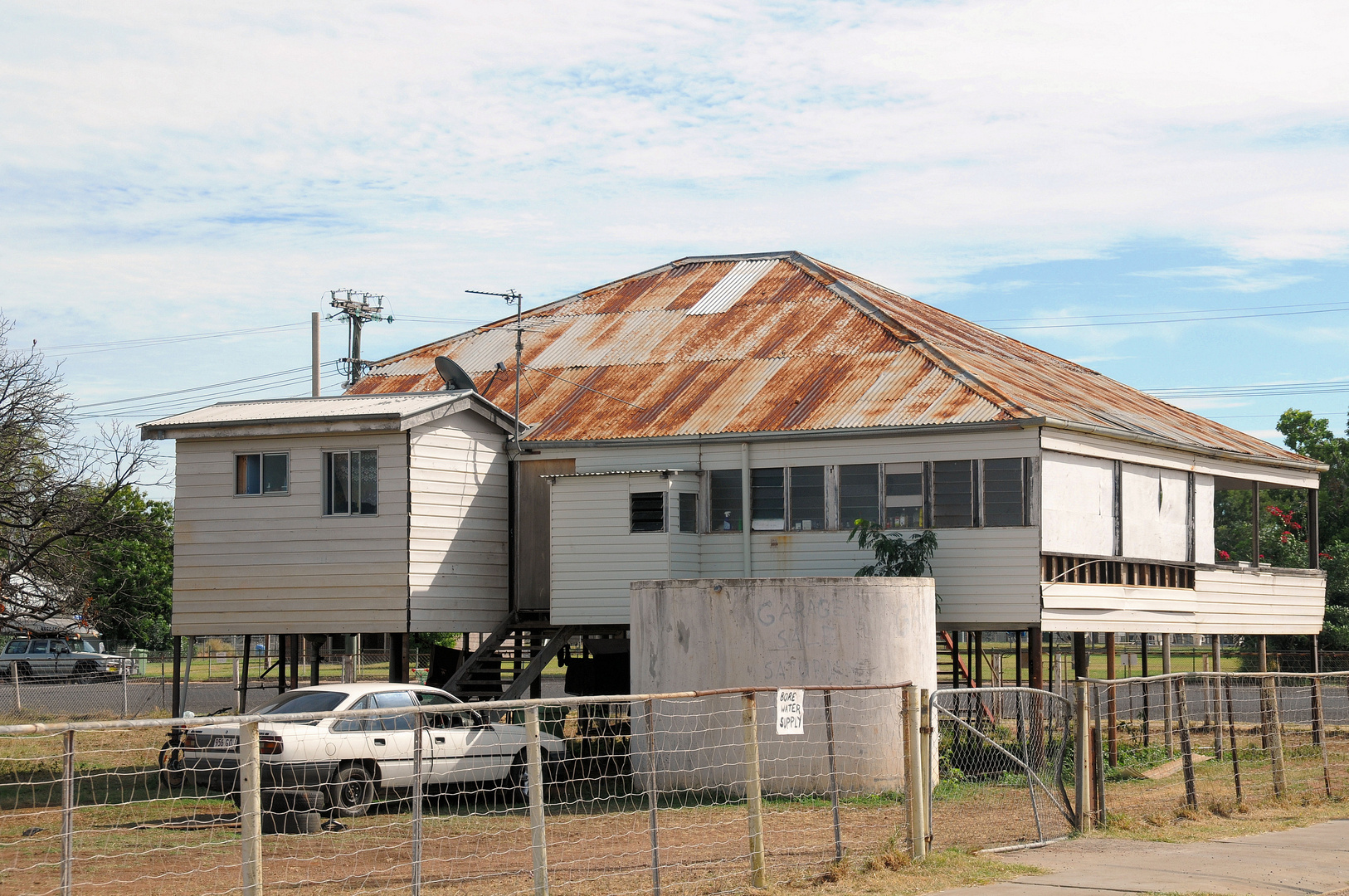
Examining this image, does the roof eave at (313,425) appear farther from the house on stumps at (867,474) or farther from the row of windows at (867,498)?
the row of windows at (867,498)

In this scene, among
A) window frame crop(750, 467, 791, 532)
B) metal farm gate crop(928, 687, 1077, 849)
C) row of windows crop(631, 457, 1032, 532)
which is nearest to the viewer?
metal farm gate crop(928, 687, 1077, 849)

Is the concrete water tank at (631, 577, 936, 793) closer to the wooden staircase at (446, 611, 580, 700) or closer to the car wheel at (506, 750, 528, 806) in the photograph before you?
the car wheel at (506, 750, 528, 806)

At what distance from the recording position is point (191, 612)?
79.7 ft

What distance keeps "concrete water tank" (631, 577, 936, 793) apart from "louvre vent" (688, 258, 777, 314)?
1136cm

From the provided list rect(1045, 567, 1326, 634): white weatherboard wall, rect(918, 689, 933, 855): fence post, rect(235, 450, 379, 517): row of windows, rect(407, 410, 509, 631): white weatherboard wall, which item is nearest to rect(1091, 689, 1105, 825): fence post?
rect(918, 689, 933, 855): fence post

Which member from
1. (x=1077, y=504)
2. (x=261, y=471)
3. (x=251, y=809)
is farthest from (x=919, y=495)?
(x=251, y=809)

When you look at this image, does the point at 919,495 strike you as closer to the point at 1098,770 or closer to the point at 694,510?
the point at 694,510

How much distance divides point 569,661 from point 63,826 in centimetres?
1818

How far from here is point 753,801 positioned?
11.4 m

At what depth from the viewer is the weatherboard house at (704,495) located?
22062 mm

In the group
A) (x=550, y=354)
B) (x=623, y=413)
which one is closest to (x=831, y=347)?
(x=623, y=413)

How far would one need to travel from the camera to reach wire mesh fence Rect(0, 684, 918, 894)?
11984 millimetres

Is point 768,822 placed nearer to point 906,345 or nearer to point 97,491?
point 906,345

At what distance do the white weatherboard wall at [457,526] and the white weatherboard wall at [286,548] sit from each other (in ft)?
1.13
